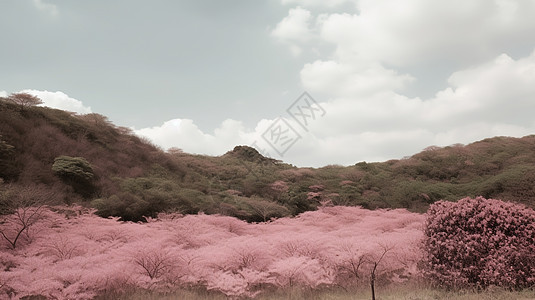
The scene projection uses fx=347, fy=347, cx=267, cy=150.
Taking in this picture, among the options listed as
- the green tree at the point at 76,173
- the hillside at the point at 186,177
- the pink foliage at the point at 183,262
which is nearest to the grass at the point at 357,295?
the pink foliage at the point at 183,262

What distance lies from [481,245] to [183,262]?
6.69 metres

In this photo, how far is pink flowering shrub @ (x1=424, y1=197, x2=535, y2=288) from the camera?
288 inches

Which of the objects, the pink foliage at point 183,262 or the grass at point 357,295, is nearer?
the grass at point 357,295

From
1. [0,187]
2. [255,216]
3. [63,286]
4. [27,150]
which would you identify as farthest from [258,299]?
[27,150]

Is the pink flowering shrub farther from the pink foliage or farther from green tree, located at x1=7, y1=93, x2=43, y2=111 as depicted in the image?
green tree, located at x1=7, y1=93, x2=43, y2=111

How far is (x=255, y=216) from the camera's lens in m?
19.8

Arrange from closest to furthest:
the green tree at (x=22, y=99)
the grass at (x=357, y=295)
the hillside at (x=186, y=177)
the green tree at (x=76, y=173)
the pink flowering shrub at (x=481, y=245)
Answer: the grass at (x=357, y=295)
the pink flowering shrub at (x=481, y=245)
the hillside at (x=186, y=177)
the green tree at (x=76, y=173)
the green tree at (x=22, y=99)

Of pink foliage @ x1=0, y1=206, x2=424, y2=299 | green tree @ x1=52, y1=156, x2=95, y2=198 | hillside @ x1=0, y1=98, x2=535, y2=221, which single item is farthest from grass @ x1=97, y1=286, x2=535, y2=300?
green tree @ x1=52, y1=156, x2=95, y2=198

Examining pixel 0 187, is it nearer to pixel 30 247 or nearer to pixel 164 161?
pixel 30 247

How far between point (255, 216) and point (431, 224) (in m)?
12.6

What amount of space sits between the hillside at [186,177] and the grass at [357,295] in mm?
6032

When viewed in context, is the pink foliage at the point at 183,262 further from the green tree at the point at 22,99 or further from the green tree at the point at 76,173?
the green tree at the point at 22,99

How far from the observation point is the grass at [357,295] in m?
6.88

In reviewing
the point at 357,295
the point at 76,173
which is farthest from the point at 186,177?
the point at 357,295
